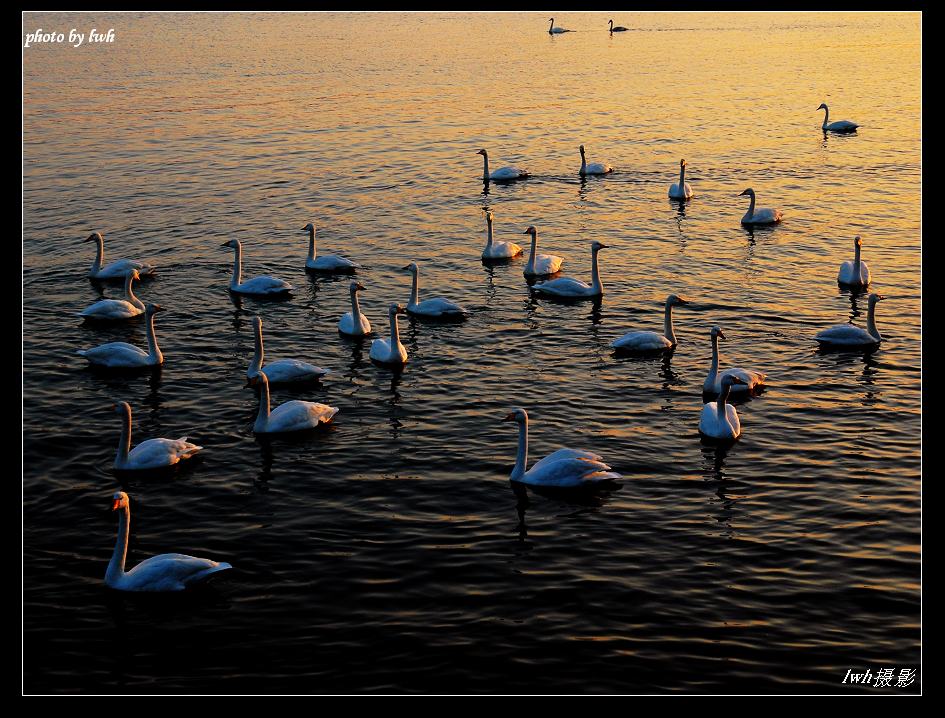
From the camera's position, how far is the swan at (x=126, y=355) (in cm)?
2600

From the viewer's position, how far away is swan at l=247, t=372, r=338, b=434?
22562 millimetres

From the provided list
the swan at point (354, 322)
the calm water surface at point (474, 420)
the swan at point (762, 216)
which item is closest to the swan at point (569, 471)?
the calm water surface at point (474, 420)

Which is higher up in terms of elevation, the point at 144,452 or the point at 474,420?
the point at 474,420

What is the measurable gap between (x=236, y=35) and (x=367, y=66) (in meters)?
23.9

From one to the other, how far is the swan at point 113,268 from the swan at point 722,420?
700 inches

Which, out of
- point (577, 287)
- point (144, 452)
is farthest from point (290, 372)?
point (577, 287)

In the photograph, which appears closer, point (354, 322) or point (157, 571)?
point (157, 571)

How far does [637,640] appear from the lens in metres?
15.6

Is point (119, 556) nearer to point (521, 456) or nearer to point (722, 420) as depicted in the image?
point (521, 456)

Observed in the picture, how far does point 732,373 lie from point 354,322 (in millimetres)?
9472

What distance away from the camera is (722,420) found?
71.8 feet

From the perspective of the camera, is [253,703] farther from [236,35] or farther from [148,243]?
[236,35]

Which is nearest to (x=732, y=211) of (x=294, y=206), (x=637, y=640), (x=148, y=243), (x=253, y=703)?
(x=294, y=206)
